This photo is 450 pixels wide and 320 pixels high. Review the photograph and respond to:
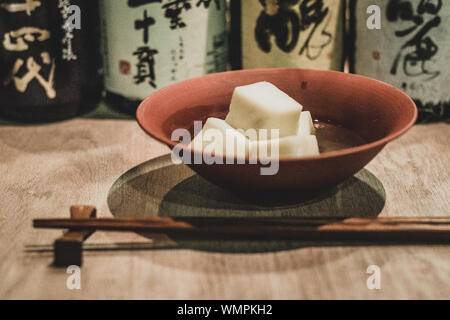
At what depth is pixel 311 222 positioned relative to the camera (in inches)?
25.7

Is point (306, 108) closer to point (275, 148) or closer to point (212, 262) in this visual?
point (275, 148)

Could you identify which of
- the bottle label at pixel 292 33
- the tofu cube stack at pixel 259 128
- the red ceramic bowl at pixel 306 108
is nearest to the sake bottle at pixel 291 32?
the bottle label at pixel 292 33

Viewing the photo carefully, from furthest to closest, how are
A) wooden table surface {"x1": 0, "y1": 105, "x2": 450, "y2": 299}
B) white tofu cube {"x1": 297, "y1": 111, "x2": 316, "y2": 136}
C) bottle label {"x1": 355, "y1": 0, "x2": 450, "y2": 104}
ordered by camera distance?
1. bottle label {"x1": 355, "y1": 0, "x2": 450, "y2": 104}
2. white tofu cube {"x1": 297, "y1": 111, "x2": 316, "y2": 136}
3. wooden table surface {"x1": 0, "y1": 105, "x2": 450, "y2": 299}

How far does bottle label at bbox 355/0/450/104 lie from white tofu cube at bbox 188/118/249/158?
403mm

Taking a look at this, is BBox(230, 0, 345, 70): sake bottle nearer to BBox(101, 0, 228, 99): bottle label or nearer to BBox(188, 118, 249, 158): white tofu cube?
BBox(101, 0, 228, 99): bottle label

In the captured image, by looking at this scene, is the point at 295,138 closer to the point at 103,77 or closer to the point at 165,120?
the point at 165,120

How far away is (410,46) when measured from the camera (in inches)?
37.4

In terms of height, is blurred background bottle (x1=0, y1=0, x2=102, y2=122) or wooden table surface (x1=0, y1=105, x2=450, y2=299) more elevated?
blurred background bottle (x1=0, y1=0, x2=102, y2=122)

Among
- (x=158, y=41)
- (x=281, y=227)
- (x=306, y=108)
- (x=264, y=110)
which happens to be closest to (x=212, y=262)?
(x=281, y=227)

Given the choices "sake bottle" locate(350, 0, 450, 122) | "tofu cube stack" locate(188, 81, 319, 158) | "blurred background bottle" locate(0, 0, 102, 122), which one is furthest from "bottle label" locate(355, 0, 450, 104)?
"blurred background bottle" locate(0, 0, 102, 122)

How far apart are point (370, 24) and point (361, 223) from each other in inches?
18.0

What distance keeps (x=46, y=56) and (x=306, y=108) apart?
485 mm

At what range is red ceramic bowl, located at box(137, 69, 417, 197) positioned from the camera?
63cm

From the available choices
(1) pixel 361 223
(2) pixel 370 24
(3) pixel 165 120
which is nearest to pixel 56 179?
(3) pixel 165 120
